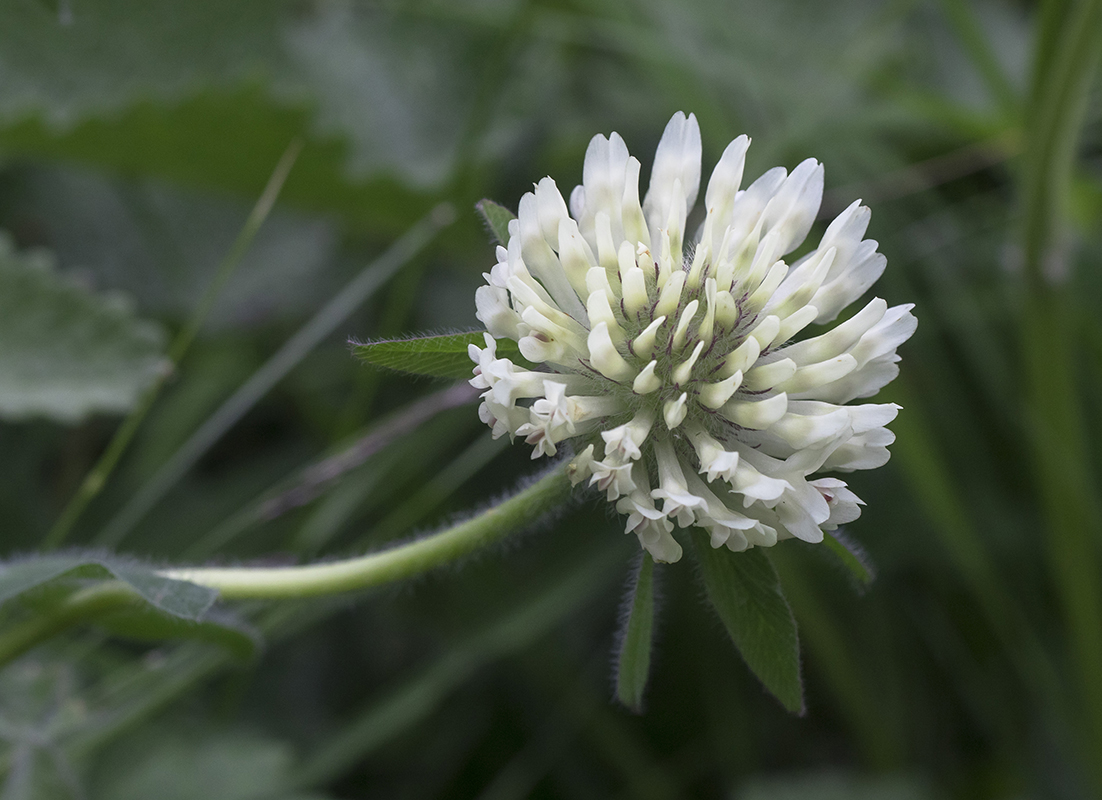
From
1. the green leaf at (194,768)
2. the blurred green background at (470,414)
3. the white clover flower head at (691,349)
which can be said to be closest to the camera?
the white clover flower head at (691,349)

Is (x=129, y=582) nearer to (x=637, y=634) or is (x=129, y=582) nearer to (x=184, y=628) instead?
(x=184, y=628)

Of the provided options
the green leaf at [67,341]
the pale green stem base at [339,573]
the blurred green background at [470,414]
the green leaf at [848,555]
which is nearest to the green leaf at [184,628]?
the pale green stem base at [339,573]

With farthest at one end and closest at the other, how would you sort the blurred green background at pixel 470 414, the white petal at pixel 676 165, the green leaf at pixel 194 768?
the blurred green background at pixel 470 414 < the green leaf at pixel 194 768 < the white petal at pixel 676 165

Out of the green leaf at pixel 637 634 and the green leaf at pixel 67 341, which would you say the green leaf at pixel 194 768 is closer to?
the green leaf at pixel 67 341

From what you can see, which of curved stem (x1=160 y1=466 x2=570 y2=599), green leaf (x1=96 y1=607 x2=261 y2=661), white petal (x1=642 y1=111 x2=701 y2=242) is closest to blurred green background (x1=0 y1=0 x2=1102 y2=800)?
green leaf (x1=96 y1=607 x2=261 y2=661)

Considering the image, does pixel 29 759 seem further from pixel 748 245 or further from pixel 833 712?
pixel 833 712

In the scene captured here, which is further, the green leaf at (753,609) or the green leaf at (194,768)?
the green leaf at (194,768)

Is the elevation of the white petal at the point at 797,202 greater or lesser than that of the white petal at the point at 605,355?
greater
